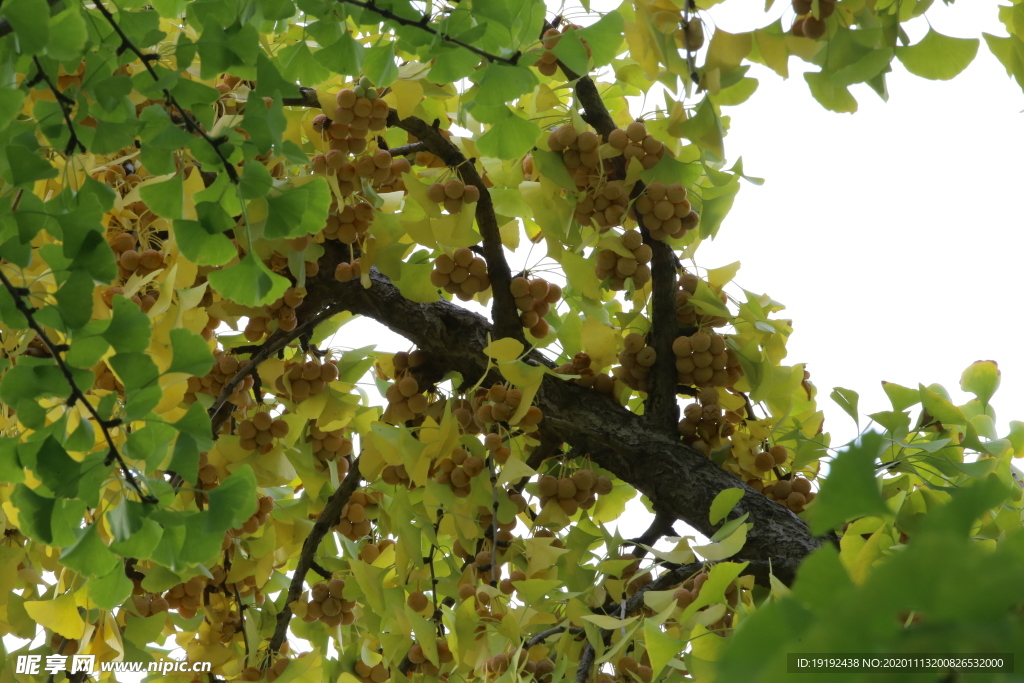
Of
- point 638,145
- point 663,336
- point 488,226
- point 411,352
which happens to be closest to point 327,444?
point 411,352

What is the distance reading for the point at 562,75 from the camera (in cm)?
119

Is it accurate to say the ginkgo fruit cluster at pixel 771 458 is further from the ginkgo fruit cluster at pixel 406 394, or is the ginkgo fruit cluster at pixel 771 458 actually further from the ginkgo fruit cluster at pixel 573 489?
the ginkgo fruit cluster at pixel 406 394

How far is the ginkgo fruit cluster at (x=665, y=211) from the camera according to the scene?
3.59 ft

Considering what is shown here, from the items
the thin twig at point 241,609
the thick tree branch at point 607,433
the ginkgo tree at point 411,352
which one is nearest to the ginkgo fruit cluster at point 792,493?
the ginkgo tree at point 411,352

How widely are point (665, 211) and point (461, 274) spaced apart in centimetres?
30

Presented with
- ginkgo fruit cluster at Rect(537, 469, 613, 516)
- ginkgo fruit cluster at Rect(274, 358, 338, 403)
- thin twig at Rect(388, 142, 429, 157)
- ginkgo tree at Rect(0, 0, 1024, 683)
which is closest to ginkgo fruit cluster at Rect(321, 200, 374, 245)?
ginkgo tree at Rect(0, 0, 1024, 683)

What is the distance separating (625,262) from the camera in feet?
3.70

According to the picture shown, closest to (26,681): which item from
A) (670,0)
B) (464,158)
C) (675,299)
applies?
(464,158)

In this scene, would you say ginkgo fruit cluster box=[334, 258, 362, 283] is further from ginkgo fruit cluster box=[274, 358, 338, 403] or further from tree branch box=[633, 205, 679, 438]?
tree branch box=[633, 205, 679, 438]

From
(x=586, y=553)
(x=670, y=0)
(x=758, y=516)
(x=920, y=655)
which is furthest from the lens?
(x=586, y=553)

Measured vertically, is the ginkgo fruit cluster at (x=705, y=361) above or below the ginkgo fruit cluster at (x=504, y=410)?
above

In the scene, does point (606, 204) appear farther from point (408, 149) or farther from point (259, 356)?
point (259, 356)

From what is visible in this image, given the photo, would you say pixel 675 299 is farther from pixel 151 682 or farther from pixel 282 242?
pixel 151 682

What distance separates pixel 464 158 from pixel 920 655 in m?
0.95
